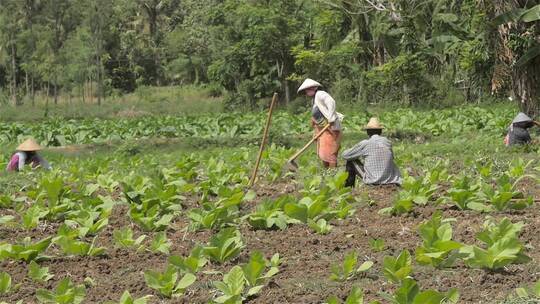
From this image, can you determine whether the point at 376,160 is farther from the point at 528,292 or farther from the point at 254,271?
the point at 528,292

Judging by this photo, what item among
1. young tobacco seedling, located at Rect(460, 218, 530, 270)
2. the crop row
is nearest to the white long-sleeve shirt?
young tobacco seedling, located at Rect(460, 218, 530, 270)

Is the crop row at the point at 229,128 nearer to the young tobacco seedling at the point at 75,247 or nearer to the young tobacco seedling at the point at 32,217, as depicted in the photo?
the young tobacco seedling at the point at 32,217

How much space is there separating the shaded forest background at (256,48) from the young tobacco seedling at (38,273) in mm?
12196

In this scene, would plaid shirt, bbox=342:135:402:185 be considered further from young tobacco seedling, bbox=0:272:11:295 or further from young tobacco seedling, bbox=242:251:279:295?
young tobacco seedling, bbox=0:272:11:295

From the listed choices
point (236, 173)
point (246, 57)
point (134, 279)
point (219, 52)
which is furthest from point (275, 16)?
point (134, 279)

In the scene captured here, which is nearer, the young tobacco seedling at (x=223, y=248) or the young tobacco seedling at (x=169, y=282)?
the young tobacco seedling at (x=169, y=282)

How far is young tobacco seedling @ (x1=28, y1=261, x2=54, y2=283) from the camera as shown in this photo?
5.25 m

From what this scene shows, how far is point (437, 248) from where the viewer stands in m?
5.22

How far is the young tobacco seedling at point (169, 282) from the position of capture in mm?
4789

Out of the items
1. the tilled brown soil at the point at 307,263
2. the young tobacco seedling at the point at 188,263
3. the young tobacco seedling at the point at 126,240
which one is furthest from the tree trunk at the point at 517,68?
the young tobacco seedling at the point at 188,263

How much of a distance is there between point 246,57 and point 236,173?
27658 millimetres

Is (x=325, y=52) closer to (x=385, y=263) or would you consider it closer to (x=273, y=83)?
(x=273, y=83)

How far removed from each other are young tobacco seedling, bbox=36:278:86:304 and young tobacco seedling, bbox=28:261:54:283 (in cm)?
60

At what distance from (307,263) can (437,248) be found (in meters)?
0.88
